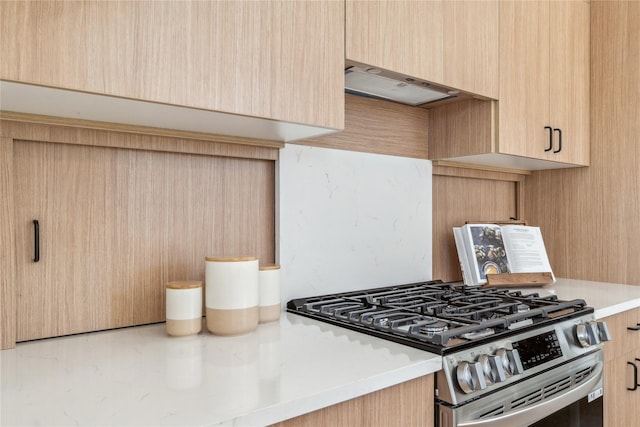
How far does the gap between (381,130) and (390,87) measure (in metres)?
0.23

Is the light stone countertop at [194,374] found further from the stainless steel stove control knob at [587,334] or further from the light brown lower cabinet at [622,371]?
the light brown lower cabinet at [622,371]

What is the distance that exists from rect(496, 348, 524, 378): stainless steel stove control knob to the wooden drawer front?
66 cm

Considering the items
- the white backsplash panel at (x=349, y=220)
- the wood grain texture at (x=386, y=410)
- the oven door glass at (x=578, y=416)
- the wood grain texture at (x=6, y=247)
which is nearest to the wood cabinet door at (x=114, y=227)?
the wood grain texture at (x=6, y=247)

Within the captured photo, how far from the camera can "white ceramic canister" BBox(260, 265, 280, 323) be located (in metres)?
1.26

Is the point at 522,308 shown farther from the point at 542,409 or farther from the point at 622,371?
the point at 622,371

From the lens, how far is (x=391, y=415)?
0.92 meters

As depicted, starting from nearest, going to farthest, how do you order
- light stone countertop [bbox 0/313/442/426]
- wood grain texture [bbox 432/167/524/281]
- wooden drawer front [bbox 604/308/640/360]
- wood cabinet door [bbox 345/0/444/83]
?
light stone countertop [bbox 0/313/442/426] < wood cabinet door [bbox 345/0/444/83] < wooden drawer front [bbox 604/308/640/360] < wood grain texture [bbox 432/167/524/281]

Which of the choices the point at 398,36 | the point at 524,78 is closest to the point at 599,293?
the point at 524,78

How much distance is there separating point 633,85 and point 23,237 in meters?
2.31

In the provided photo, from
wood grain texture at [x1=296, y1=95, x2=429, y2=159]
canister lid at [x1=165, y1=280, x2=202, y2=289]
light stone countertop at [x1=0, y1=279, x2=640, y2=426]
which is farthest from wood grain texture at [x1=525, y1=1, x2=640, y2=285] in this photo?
canister lid at [x1=165, y1=280, x2=202, y2=289]

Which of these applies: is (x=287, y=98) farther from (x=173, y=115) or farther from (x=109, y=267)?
(x=109, y=267)

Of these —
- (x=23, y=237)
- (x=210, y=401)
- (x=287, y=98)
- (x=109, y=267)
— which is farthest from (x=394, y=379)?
(x=23, y=237)

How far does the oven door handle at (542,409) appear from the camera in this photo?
1034 mm

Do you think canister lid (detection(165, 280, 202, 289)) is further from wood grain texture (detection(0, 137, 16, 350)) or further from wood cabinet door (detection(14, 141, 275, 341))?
wood grain texture (detection(0, 137, 16, 350))
